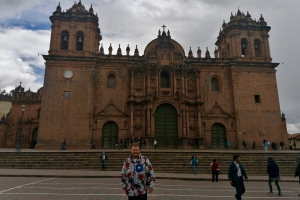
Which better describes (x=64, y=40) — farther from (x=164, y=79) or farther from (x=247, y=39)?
(x=247, y=39)

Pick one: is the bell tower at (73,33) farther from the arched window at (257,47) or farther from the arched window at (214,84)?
the arched window at (257,47)

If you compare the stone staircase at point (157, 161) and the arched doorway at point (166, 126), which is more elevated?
the arched doorway at point (166, 126)

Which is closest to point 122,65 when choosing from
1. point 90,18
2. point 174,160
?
point 90,18

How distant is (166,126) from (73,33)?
51.6ft

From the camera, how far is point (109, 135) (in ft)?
88.7

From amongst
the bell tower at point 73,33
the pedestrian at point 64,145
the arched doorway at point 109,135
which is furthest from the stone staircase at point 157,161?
the bell tower at point 73,33

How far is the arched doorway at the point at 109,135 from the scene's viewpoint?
2680 centimetres

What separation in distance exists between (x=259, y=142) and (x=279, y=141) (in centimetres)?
233

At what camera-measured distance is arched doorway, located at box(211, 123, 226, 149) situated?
27500mm

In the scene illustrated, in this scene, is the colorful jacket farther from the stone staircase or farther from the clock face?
the clock face

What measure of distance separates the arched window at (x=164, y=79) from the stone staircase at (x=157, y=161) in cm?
1225

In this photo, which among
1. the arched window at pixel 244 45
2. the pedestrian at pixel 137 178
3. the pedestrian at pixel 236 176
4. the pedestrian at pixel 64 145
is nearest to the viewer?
the pedestrian at pixel 137 178

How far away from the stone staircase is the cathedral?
739 centimetres

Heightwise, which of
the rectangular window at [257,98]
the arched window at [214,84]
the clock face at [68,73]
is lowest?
the rectangular window at [257,98]
